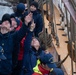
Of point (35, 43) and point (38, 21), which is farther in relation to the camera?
point (38, 21)

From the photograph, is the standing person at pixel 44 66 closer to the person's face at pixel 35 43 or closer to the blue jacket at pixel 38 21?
the person's face at pixel 35 43

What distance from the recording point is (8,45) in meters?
4.96

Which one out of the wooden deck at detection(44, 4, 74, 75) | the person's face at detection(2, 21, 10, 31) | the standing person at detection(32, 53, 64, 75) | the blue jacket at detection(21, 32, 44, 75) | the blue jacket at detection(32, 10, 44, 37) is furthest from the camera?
the blue jacket at detection(32, 10, 44, 37)

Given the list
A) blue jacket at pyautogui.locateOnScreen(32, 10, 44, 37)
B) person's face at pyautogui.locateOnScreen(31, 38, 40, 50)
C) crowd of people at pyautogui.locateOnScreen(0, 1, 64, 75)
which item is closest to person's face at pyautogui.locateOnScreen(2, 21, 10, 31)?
crowd of people at pyautogui.locateOnScreen(0, 1, 64, 75)

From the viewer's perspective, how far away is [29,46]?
202 inches

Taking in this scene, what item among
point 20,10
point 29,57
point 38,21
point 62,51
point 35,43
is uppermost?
point 20,10

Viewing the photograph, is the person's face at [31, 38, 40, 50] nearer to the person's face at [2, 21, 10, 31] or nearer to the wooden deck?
the person's face at [2, 21, 10, 31]

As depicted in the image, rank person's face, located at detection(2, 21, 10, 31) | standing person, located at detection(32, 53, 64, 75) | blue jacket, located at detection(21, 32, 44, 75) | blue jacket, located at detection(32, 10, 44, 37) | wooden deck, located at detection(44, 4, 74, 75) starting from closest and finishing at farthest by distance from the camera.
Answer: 1. standing person, located at detection(32, 53, 64, 75)
2. person's face, located at detection(2, 21, 10, 31)
3. blue jacket, located at detection(21, 32, 44, 75)
4. wooden deck, located at detection(44, 4, 74, 75)
5. blue jacket, located at detection(32, 10, 44, 37)

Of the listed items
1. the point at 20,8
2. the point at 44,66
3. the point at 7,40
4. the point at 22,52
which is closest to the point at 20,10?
the point at 20,8

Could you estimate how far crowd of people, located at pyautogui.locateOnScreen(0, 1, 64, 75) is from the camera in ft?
15.6

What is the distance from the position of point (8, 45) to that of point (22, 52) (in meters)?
0.34

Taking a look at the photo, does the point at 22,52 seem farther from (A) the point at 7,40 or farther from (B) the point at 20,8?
(B) the point at 20,8

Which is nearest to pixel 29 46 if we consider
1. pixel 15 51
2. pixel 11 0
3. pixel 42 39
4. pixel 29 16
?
pixel 15 51

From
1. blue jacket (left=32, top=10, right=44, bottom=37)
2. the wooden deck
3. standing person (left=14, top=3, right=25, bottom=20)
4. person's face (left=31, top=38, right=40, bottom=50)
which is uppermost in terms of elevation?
standing person (left=14, top=3, right=25, bottom=20)
